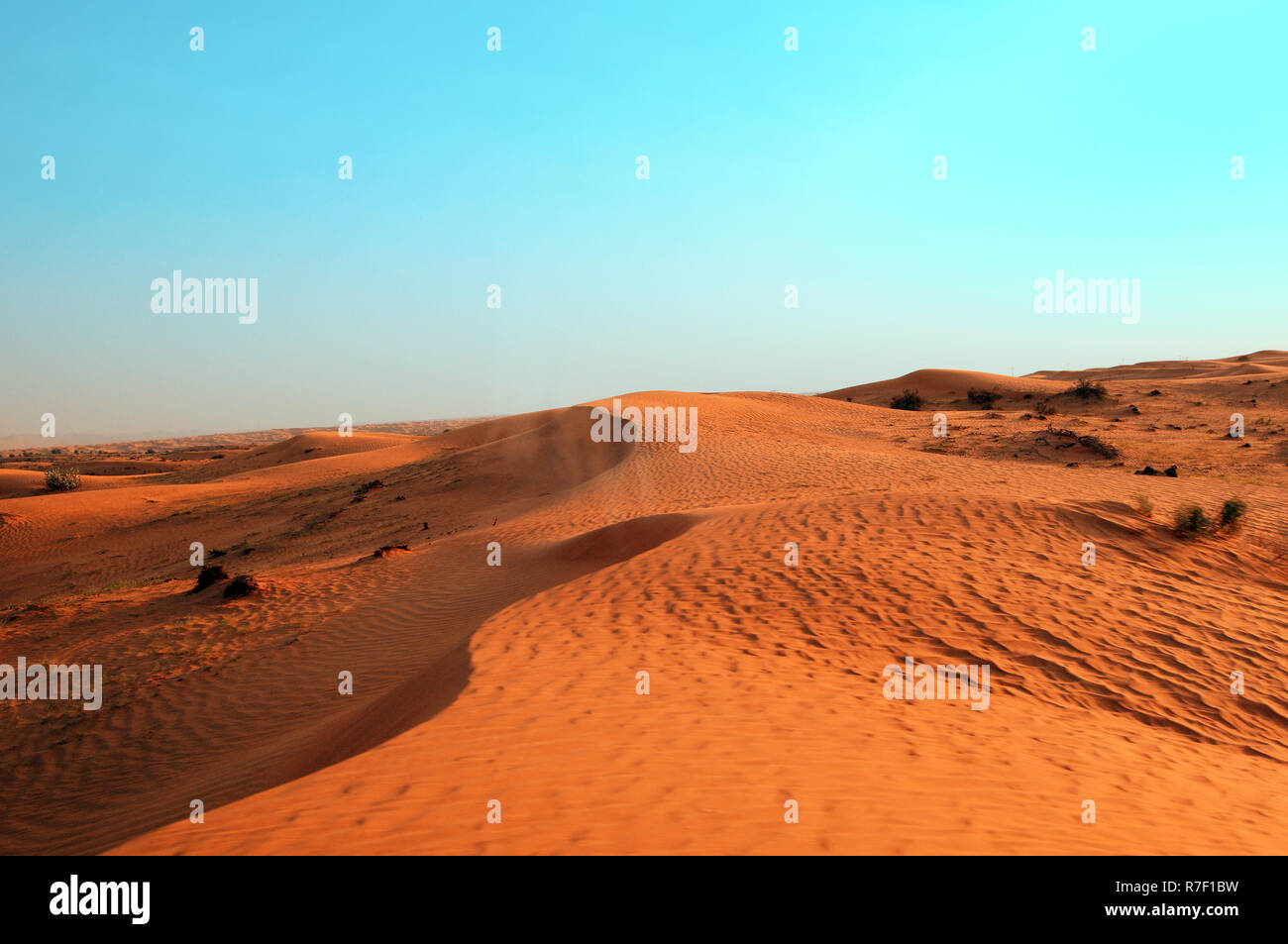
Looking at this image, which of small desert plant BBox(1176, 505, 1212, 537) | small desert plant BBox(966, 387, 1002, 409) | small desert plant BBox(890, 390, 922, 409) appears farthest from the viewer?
small desert plant BBox(890, 390, 922, 409)

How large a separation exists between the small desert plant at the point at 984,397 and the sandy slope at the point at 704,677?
1899cm

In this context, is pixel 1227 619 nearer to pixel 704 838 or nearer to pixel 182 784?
pixel 704 838

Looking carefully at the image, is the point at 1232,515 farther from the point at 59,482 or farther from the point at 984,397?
the point at 59,482

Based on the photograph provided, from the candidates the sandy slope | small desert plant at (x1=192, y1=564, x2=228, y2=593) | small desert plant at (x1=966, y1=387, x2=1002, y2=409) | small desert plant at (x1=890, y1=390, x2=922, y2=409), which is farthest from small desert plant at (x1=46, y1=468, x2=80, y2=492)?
small desert plant at (x1=966, y1=387, x2=1002, y2=409)

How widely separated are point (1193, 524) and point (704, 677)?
10371 millimetres

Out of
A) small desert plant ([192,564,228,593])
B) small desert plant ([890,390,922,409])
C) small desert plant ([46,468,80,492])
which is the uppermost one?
small desert plant ([890,390,922,409])

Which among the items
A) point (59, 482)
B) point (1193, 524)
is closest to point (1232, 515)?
point (1193, 524)

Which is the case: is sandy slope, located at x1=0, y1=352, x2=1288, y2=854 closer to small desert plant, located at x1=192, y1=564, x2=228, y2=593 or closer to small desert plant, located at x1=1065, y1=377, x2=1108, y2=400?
small desert plant, located at x1=192, y1=564, x2=228, y2=593

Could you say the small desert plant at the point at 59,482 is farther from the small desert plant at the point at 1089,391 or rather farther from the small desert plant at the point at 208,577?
the small desert plant at the point at 1089,391

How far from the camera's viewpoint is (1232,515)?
1184 cm

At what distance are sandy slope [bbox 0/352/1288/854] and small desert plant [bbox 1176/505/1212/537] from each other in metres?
0.27

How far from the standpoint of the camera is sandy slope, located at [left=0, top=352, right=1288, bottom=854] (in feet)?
12.8
